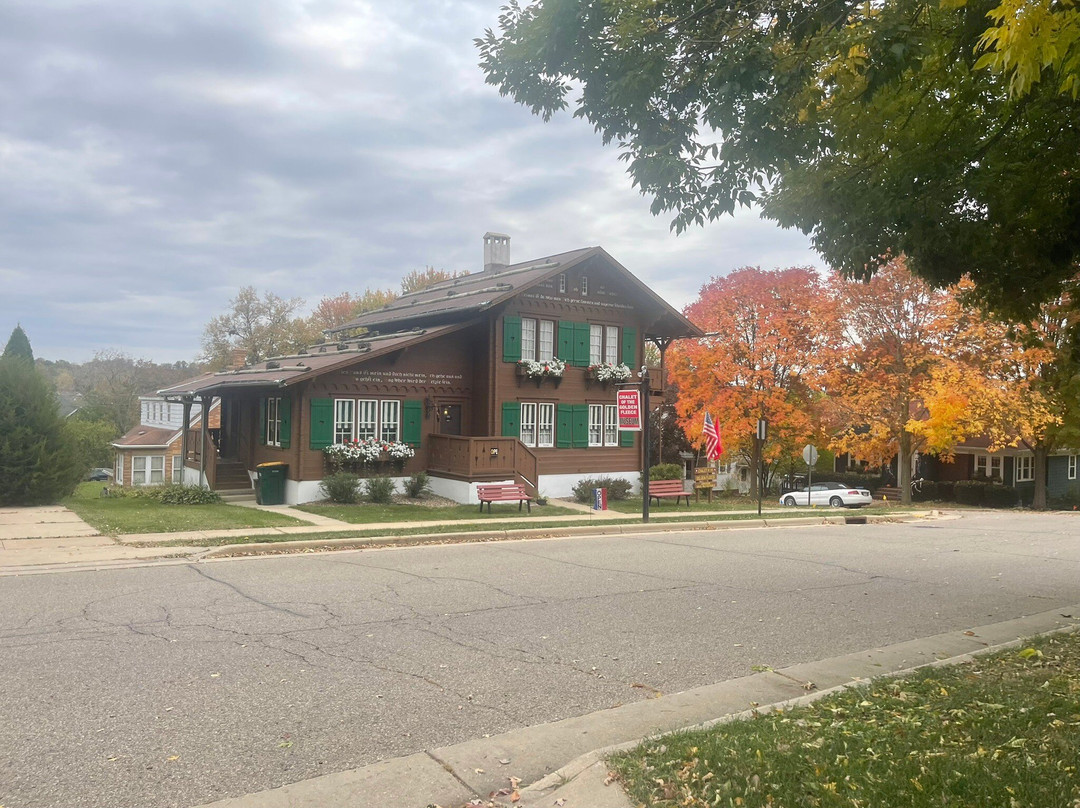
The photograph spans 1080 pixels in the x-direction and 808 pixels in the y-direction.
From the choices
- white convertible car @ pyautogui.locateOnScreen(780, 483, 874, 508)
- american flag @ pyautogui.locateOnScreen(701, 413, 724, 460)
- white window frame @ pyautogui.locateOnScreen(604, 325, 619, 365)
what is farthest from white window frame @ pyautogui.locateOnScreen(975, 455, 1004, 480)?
american flag @ pyautogui.locateOnScreen(701, 413, 724, 460)

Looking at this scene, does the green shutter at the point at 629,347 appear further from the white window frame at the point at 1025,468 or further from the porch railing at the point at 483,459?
the white window frame at the point at 1025,468

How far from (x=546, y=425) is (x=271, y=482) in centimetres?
921

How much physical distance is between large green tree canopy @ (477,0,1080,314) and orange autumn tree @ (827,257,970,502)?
24840 mm

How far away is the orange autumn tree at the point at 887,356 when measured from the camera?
34750 millimetres

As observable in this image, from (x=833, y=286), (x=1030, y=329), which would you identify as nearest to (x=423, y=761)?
(x=1030, y=329)

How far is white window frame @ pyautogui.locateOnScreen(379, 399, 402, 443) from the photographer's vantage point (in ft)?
82.9

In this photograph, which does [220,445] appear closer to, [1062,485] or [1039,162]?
[1039,162]

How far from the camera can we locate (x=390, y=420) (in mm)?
25469

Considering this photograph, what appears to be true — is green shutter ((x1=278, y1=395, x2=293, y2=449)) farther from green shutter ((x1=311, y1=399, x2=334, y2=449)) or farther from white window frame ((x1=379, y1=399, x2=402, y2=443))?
white window frame ((x1=379, y1=399, x2=402, y2=443))

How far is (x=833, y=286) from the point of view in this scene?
36.0m

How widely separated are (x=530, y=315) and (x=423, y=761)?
23255 millimetres

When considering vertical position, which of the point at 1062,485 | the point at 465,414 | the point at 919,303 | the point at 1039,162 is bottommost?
the point at 1062,485

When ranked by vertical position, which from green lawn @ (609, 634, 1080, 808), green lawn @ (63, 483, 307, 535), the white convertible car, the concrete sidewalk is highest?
green lawn @ (63, 483, 307, 535)

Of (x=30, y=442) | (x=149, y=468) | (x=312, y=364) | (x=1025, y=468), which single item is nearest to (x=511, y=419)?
(x=312, y=364)
